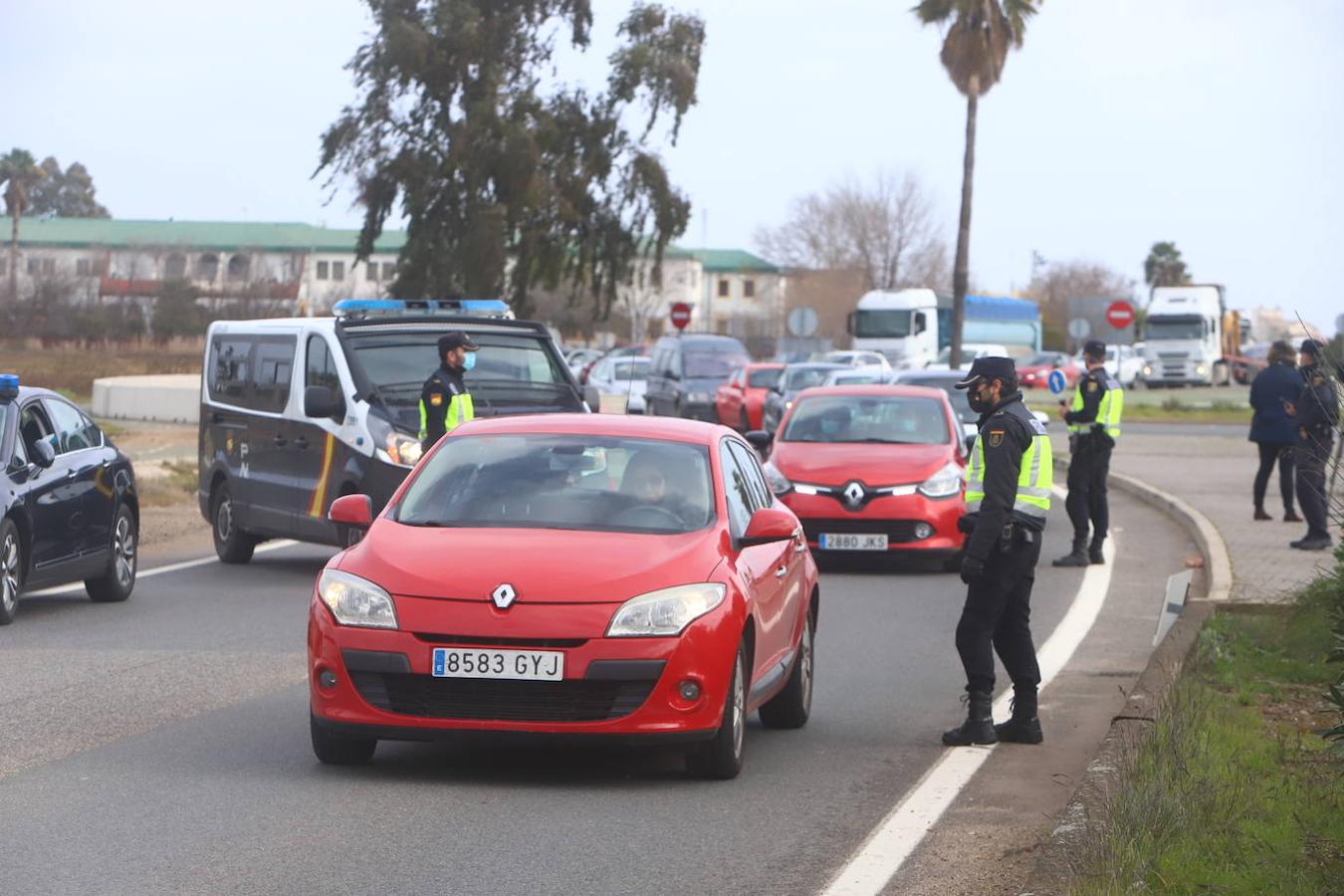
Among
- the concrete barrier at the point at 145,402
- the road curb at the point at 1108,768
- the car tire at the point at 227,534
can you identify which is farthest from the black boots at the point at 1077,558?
the concrete barrier at the point at 145,402

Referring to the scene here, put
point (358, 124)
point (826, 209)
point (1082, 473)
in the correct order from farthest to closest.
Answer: point (826, 209), point (358, 124), point (1082, 473)

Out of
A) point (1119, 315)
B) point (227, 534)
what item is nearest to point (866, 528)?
point (227, 534)

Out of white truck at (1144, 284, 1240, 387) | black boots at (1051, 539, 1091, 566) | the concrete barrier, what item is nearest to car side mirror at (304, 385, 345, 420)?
black boots at (1051, 539, 1091, 566)

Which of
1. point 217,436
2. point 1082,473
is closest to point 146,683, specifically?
point 217,436

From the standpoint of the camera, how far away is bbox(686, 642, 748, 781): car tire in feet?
26.7

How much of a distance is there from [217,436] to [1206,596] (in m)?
8.25

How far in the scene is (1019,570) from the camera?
939 centimetres

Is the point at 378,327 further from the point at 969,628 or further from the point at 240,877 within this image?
the point at 240,877

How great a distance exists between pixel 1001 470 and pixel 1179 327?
69.5 m

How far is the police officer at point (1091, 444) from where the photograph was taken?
17.8m

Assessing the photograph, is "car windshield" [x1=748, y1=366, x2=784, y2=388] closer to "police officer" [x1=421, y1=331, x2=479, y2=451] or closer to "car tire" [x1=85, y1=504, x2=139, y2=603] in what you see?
"police officer" [x1=421, y1=331, x2=479, y2=451]

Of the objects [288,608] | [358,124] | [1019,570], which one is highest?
[358,124]

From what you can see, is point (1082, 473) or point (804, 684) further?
point (1082, 473)

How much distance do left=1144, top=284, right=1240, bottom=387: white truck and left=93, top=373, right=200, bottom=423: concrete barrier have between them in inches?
1602
